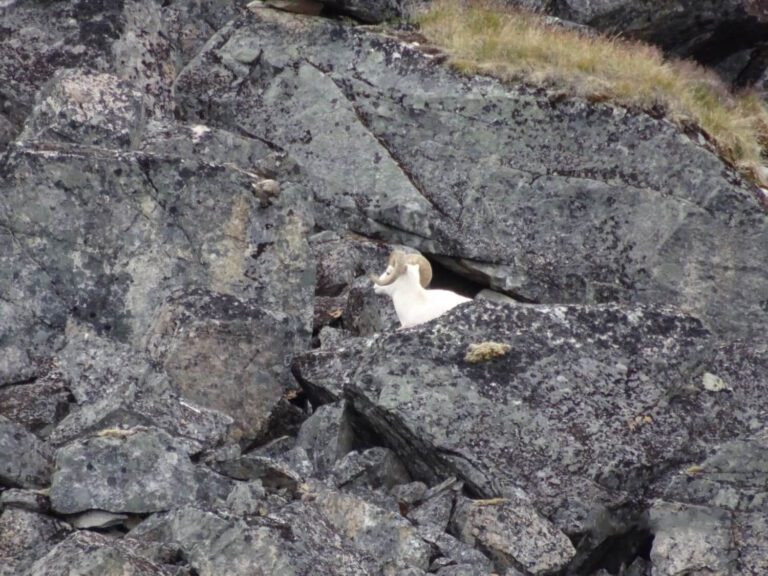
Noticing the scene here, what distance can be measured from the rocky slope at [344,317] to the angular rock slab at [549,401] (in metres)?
0.03

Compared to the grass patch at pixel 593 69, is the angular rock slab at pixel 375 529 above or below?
above

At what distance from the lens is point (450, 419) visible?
49.4ft

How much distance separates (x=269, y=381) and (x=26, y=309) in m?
3.42

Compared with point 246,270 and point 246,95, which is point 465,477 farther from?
point 246,95

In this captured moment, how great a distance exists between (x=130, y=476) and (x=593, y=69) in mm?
11988

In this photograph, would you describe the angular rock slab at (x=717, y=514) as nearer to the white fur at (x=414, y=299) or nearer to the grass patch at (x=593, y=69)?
the white fur at (x=414, y=299)

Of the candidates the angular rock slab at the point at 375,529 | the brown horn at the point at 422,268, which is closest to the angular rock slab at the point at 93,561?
the angular rock slab at the point at 375,529

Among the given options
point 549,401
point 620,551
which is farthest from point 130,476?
point 620,551

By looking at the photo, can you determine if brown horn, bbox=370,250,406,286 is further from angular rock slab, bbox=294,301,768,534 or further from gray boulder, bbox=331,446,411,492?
gray boulder, bbox=331,446,411,492

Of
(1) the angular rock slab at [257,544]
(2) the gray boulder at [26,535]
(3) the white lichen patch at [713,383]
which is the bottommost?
(2) the gray boulder at [26,535]

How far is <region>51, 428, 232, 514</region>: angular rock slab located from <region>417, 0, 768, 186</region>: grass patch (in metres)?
11.0

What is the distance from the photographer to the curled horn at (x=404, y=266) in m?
19.1

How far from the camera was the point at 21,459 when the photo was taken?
13977 millimetres

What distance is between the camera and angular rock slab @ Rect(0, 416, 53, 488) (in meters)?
13.9
